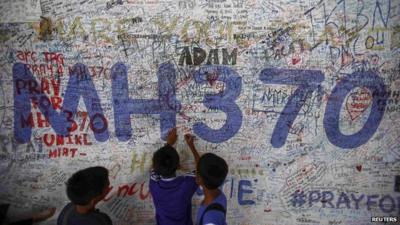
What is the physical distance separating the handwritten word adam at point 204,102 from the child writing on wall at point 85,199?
917mm

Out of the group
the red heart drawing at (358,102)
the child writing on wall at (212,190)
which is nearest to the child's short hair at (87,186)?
the child writing on wall at (212,190)

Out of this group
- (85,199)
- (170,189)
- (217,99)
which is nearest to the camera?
(85,199)

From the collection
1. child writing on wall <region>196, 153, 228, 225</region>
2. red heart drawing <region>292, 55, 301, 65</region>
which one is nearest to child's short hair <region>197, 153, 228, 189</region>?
child writing on wall <region>196, 153, 228, 225</region>

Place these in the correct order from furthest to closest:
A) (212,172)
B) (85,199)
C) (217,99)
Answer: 1. (217,99)
2. (212,172)
3. (85,199)

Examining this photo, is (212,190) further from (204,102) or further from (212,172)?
(204,102)

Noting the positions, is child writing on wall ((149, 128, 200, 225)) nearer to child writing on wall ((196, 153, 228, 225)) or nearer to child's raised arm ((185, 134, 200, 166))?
child writing on wall ((196, 153, 228, 225))

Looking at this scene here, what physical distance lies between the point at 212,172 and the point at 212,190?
0.15 m

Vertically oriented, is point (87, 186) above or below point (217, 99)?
below

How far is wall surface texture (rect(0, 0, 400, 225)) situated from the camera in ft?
11.6

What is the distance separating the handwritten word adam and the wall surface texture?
1 centimetres

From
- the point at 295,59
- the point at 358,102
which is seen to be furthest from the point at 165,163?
the point at 358,102

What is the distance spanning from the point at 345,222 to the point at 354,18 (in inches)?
82.8

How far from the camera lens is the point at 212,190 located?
3012mm

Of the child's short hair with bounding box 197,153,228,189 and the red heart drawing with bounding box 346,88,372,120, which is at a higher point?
the red heart drawing with bounding box 346,88,372,120
